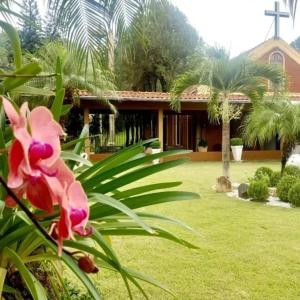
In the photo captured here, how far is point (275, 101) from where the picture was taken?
35.1ft

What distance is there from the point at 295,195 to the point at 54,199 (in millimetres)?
8205

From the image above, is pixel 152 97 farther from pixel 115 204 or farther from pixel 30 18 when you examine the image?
pixel 115 204

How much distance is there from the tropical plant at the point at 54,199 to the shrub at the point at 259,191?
6.93 meters

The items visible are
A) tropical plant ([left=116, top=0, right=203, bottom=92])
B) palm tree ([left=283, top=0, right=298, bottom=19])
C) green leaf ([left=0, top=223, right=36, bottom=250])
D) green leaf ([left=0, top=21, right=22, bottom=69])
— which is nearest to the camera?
green leaf ([left=0, top=21, right=22, bottom=69])

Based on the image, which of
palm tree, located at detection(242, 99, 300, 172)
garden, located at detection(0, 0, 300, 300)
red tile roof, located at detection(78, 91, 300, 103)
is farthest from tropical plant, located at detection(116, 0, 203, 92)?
palm tree, located at detection(242, 99, 300, 172)

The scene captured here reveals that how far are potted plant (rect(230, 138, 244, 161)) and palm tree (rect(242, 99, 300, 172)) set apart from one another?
787 cm

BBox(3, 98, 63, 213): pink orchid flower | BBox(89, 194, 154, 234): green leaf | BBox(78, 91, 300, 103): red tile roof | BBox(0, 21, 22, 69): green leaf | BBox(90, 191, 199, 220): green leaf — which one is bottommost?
BBox(90, 191, 199, 220): green leaf

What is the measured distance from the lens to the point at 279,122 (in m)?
9.98

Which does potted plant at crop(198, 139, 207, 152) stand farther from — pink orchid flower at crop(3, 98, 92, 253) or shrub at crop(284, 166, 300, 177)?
pink orchid flower at crop(3, 98, 92, 253)

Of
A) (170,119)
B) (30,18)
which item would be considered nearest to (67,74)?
(30,18)

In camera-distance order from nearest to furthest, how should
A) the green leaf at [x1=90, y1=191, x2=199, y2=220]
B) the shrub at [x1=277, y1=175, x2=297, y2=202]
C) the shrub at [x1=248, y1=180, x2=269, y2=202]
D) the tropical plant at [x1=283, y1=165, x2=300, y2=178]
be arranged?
the green leaf at [x1=90, y1=191, x2=199, y2=220] < the shrub at [x1=277, y1=175, x2=297, y2=202] < the shrub at [x1=248, y1=180, x2=269, y2=202] < the tropical plant at [x1=283, y1=165, x2=300, y2=178]

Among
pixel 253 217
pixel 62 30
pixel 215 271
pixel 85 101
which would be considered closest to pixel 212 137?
pixel 85 101

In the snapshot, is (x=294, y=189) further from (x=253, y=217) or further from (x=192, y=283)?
(x=192, y=283)

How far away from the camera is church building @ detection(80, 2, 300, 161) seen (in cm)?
1773
